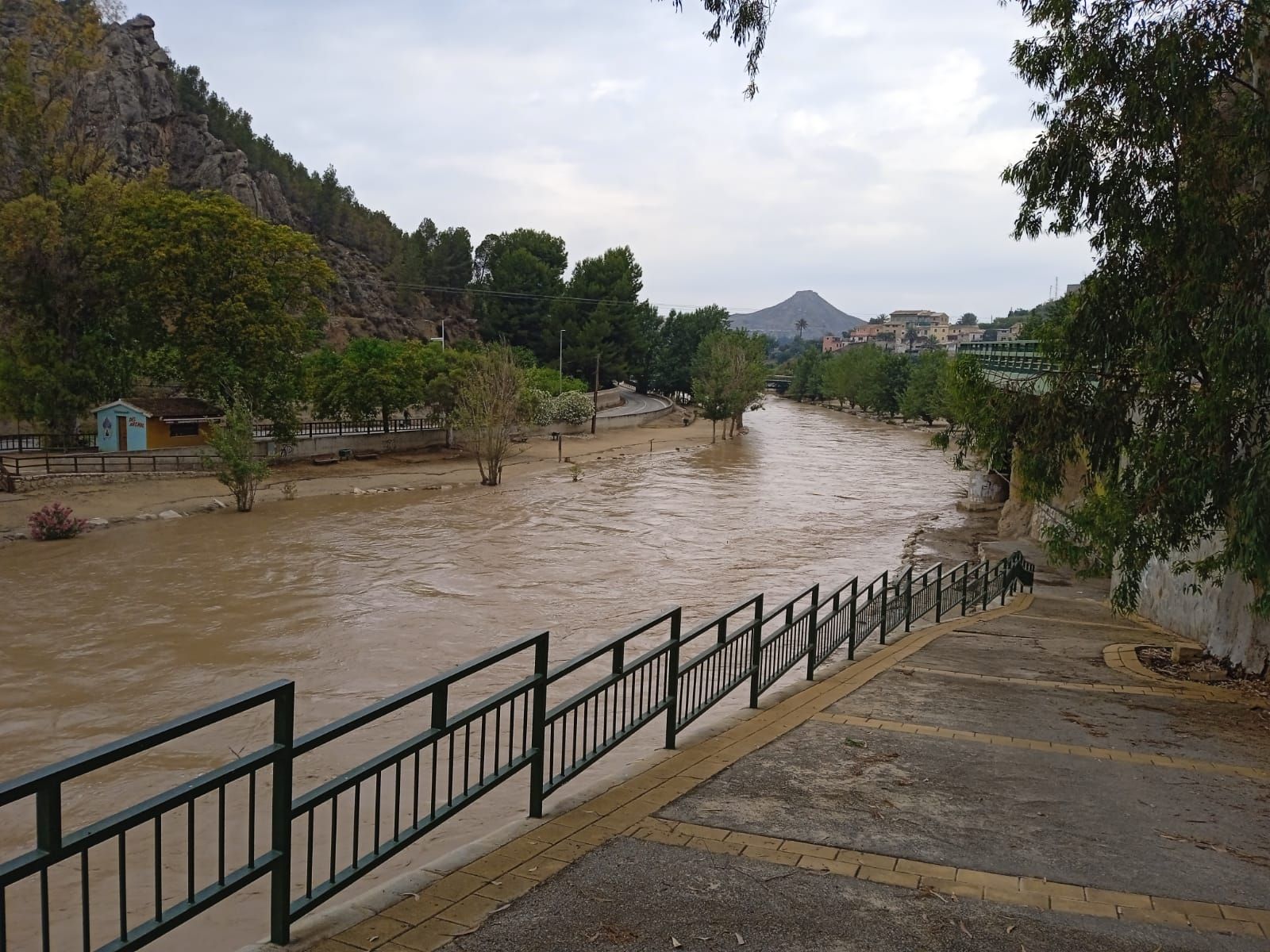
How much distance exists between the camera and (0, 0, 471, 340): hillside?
8481 centimetres

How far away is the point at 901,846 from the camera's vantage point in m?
5.26

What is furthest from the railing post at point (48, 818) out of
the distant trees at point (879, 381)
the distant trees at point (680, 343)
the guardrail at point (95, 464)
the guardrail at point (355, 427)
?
the distant trees at point (680, 343)

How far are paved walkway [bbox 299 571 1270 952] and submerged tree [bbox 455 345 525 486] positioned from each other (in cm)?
3443

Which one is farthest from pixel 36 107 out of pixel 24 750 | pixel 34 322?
pixel 24 750

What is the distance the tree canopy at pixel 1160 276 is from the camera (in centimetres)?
860

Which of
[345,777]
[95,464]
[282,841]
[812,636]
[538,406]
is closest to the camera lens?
[282,841]

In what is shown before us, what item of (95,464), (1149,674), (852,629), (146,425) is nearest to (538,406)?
(146,425)

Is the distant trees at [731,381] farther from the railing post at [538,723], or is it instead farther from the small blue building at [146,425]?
the railing post at [538,723]

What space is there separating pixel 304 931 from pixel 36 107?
47489 millimetres

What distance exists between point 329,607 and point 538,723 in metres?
16.0

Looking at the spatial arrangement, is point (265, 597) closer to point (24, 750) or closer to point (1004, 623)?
point (24, 750)

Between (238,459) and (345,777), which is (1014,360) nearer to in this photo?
(238,459)

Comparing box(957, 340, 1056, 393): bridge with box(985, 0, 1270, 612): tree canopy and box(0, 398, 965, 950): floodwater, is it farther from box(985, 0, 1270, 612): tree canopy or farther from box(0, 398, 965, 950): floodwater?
box(0, 398, 965, 950): floodwater

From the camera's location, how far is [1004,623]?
46.8 ft
